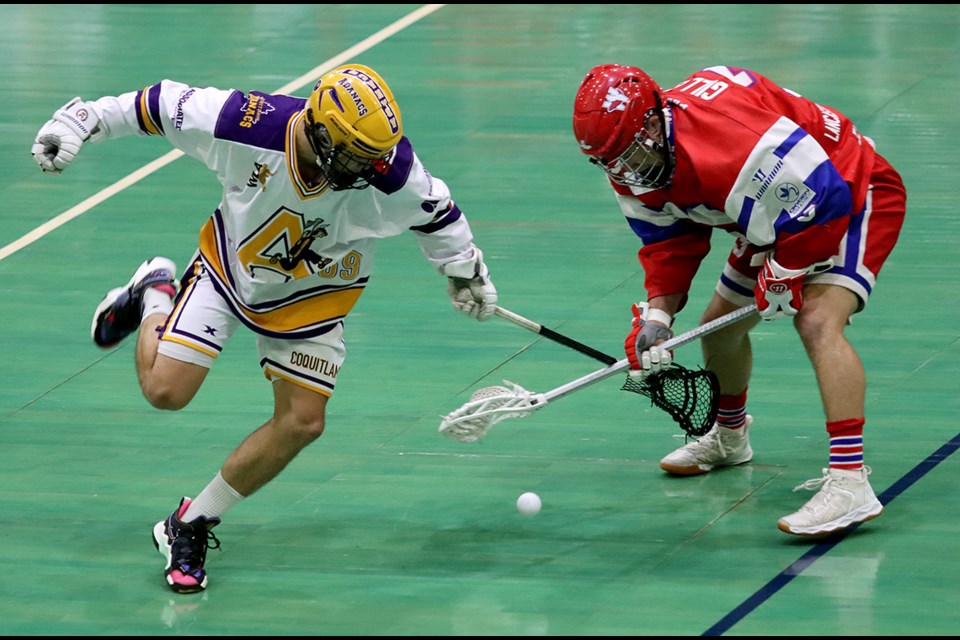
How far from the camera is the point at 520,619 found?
6125mm

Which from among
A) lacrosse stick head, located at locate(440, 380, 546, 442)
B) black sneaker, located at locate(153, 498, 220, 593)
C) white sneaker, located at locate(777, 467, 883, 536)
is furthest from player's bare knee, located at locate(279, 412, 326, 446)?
white sneaker, located at locate(777, 467, 883, 536)

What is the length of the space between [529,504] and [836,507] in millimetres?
1150

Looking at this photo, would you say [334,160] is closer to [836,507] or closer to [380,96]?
[380,96]

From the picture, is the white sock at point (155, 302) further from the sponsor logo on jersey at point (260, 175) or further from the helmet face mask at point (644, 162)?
the helmet face mask at point (644, 162)

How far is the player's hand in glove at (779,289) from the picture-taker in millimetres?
6578

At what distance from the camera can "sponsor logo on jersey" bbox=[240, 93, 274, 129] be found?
641 centimetres

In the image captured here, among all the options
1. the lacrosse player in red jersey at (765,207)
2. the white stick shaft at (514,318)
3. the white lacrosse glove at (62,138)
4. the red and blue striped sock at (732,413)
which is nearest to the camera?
the white lacrosse glove at (62,138)

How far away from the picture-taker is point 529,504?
6.98m

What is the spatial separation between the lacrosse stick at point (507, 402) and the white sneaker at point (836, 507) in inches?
28.3

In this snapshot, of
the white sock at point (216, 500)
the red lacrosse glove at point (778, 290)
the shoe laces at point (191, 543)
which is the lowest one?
the shoe laces at point (191, 543)

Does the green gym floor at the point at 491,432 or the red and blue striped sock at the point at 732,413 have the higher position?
the red and blue striped sock at the point at 732,413

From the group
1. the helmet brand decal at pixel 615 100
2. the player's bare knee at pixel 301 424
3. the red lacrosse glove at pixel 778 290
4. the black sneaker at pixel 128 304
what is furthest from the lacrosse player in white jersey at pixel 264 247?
the red lacrosse glove at pixel 778 290

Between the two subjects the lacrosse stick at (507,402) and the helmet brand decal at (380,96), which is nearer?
the helmet brand decal at (380,96)

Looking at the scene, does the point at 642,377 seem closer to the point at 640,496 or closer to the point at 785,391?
the point at 640,496
